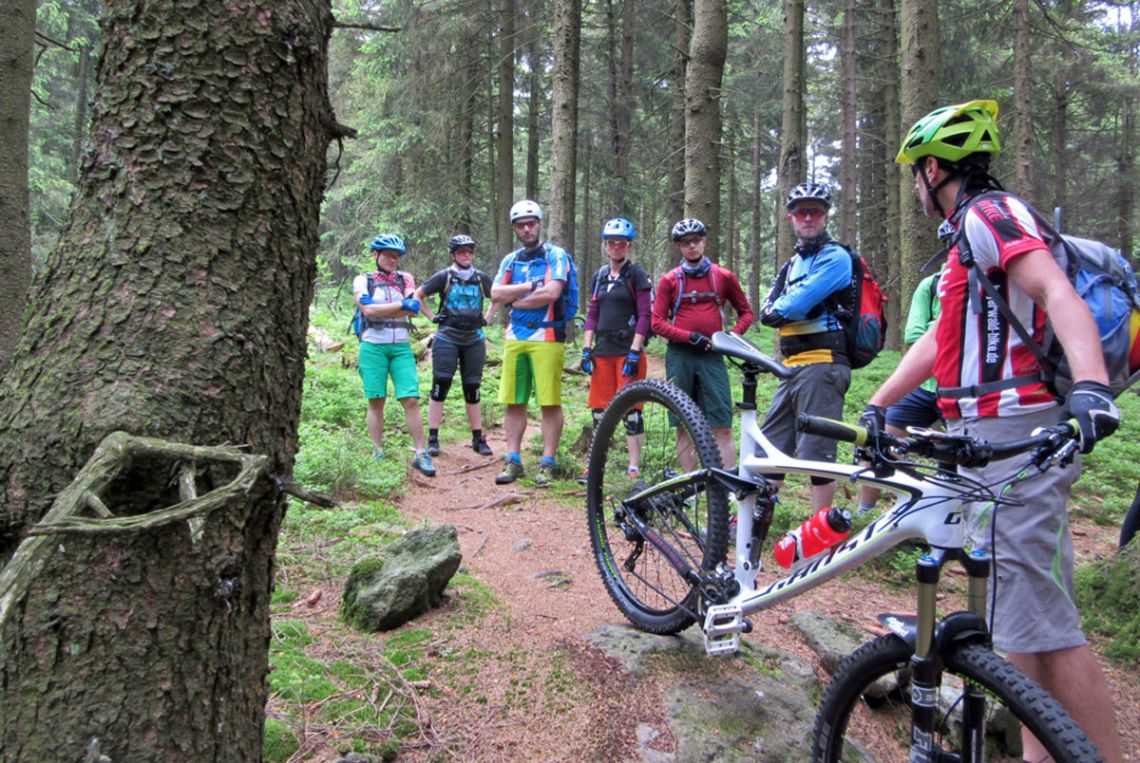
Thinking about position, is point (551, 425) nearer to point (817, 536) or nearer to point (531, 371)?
point (531, 371)

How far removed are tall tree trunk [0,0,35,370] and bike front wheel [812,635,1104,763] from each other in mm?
6437

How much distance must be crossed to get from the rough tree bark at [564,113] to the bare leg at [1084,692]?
839 centimetres

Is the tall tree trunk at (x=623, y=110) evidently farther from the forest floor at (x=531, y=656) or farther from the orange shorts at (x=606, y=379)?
the forest floor at (x=531, y=656)

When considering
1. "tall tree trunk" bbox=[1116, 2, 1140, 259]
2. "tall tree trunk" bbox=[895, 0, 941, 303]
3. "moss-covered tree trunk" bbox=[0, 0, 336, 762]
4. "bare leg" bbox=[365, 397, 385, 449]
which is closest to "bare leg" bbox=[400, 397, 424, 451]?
"bare leg" bbox=[365, 397, 385, 449]

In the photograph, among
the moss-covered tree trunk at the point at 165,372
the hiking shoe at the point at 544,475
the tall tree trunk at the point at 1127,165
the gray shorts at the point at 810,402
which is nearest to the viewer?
the moss-covered tree trunk at the point at 165,372

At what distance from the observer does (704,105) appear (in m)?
7.81

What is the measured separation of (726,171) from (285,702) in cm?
2386

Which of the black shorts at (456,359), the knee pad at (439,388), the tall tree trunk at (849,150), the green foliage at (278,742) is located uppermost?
the tall tree trunk at (849,150)

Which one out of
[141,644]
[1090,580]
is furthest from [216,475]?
[1090,580]

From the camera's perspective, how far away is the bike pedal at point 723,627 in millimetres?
2775

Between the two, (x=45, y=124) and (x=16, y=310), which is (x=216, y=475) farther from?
(x=45, y=124)

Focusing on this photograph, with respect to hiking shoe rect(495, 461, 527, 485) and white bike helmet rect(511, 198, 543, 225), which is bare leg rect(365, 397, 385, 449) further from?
white bike helmet rect(511, 198, 543, 225)

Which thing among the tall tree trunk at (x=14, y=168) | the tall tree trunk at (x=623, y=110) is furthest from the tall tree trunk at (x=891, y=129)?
the tall tree trunk at (x=14, y=168)

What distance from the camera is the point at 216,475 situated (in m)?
1.66
